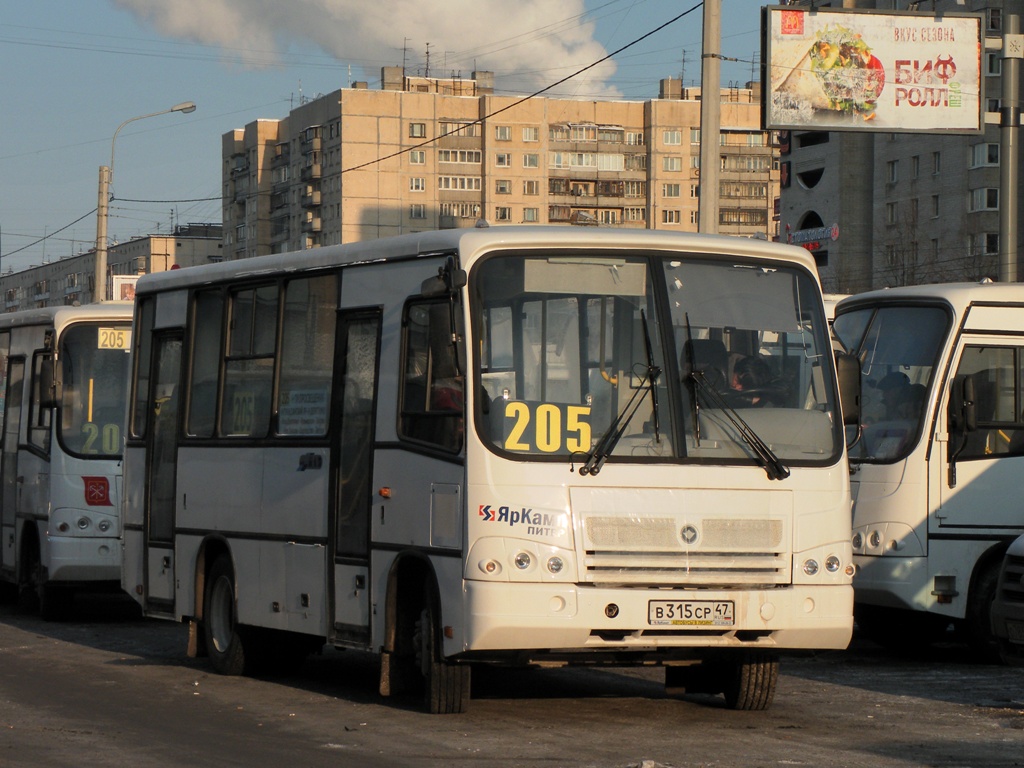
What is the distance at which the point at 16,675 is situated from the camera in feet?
43.0

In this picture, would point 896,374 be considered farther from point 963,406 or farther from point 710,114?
point 710,114

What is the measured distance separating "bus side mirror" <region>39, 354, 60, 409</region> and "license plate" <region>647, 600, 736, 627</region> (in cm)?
923

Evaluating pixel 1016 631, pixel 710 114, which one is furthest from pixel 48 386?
pixel 1016 631

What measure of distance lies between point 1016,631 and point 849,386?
201cm

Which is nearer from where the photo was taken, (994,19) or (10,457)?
(10,457)

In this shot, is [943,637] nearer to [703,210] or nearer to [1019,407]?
[1019,407]

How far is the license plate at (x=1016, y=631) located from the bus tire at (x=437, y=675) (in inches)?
134

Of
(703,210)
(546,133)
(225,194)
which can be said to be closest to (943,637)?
(703,210)

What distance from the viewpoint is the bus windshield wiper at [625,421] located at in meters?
9.89

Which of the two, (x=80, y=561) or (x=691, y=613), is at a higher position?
(x=691, y=613)

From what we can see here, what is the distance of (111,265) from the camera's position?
15050 cm

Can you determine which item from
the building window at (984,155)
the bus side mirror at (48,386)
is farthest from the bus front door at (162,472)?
the building window at (984,155)

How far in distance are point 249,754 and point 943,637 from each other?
7.96 meters

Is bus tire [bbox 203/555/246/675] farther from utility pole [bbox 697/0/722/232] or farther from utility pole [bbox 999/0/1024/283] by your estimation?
utility pole [bbox 999/0/1024/283]
